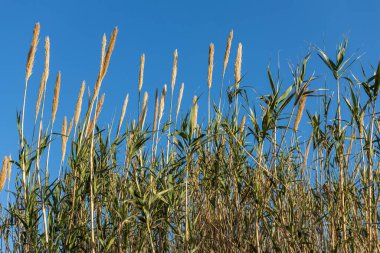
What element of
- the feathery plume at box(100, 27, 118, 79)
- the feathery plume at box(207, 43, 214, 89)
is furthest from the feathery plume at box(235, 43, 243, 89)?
the feathery plume at box(100, 27, 118, 79)

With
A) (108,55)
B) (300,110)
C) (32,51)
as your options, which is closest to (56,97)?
(32,51)

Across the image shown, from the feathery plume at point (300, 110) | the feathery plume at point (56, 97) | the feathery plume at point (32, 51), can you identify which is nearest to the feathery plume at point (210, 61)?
the feathery plume at point (300, 110)

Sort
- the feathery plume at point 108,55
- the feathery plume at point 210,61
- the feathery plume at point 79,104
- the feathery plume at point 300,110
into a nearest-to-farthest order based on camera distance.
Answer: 1. the feathery plume at point 108,55
2. the feathery plume at point 300,110
3. the feathery plume at point 79,104
4. the feathery plume at point 210,61

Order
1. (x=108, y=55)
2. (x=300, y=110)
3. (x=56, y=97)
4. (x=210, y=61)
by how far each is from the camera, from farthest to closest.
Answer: (x=210, y=61) < (x=300, y=110) < (x=56, y=97) < (x=108, y=55)

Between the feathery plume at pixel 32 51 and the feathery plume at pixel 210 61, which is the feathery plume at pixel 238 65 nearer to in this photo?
the feathery plume at pixel 210 61

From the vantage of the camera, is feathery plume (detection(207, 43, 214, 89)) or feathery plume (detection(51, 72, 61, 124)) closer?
feathery plume (detection(51, 72, 61, 124))

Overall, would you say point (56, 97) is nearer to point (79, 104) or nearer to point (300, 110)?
point (79, 104)

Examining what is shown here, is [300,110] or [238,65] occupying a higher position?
[238,65]

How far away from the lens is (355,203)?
13.5ft

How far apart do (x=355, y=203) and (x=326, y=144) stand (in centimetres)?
58

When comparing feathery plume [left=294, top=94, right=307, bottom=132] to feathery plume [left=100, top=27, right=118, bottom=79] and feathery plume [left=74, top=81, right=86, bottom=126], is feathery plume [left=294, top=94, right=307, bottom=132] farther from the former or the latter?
feathery plume [left=74, top=81, right=86, bottom=126]

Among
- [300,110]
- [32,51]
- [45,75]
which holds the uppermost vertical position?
[32,51]

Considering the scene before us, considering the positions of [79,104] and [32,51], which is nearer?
[32,51]

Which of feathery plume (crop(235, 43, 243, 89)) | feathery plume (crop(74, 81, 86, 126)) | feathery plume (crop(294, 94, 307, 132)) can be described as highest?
feathery plume (crop(235, 43, 243, 89))
